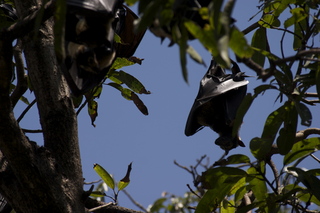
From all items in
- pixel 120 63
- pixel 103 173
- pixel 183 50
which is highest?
pixel 120 63

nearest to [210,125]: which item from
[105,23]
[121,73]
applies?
[121,73]

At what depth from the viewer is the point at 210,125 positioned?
2.41 meters

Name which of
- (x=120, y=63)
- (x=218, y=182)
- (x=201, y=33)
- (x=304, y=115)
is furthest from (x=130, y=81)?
(x=201, y=33)

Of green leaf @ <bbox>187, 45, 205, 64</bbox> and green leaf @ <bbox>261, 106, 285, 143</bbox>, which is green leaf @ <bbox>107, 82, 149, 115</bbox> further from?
green leaf @ <bbox>187, 45, 205, 64</bbox>

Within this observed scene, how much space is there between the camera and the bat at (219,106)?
7.50ft

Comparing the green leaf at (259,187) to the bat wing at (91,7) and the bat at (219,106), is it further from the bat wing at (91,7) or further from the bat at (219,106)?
the bat wing at (91,7)

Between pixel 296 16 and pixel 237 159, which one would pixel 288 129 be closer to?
pixel 237 159

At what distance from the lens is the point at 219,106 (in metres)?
2.40

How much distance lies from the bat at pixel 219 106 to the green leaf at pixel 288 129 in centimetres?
56

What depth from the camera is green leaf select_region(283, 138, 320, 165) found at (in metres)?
1.85

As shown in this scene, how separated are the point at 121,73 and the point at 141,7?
4.71 feet

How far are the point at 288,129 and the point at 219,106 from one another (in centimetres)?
76

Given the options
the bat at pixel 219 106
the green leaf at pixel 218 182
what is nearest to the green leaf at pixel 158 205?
the bat at pixel 219 106

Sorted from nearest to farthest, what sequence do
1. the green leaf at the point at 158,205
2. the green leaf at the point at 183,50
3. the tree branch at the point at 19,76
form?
1. the green leaf at the point at 183,50
2. the tree branch at the point at 19,76
3. the green leaf at the point at 158,205
